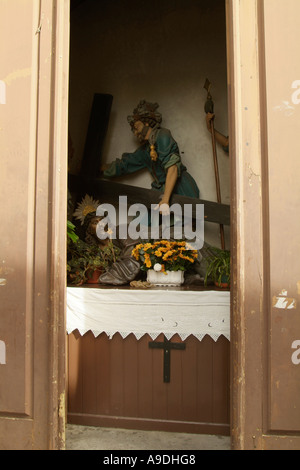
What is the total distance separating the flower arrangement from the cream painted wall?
108cm

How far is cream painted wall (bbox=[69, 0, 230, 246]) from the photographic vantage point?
17.4 ft

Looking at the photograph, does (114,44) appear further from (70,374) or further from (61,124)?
(70,374)

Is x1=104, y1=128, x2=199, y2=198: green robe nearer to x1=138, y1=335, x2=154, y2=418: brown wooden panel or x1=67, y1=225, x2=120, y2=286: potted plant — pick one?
x1=67, y1=225, x2=120, y2=286: potted plant

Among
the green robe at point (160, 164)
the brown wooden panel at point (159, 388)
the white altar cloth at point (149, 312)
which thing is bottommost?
the brown wooden panel at point (159, 388)

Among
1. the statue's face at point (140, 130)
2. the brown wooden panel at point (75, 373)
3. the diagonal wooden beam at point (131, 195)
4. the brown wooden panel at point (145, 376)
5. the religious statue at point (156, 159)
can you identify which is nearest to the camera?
the brown wooden panel at point (145, 376)

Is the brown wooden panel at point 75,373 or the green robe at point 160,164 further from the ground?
the green robe at point 160,164

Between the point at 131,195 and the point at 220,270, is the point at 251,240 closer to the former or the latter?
the point at 220,270

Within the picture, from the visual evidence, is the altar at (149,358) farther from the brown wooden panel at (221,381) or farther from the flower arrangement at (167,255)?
the flower arrangement at (167,255)

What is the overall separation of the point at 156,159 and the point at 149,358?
2.31 m

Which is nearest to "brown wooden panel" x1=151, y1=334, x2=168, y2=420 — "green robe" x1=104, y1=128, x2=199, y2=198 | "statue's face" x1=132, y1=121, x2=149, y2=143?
"green robe" x1=104, y1=128, x2=199, y2=198

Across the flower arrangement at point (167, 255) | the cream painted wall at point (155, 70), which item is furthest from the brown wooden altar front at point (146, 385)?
the cream painted wall at point (155, 70)

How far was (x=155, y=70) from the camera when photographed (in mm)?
5520

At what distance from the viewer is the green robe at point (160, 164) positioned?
4.88 m

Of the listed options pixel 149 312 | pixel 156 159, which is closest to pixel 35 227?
pixel 149 312
